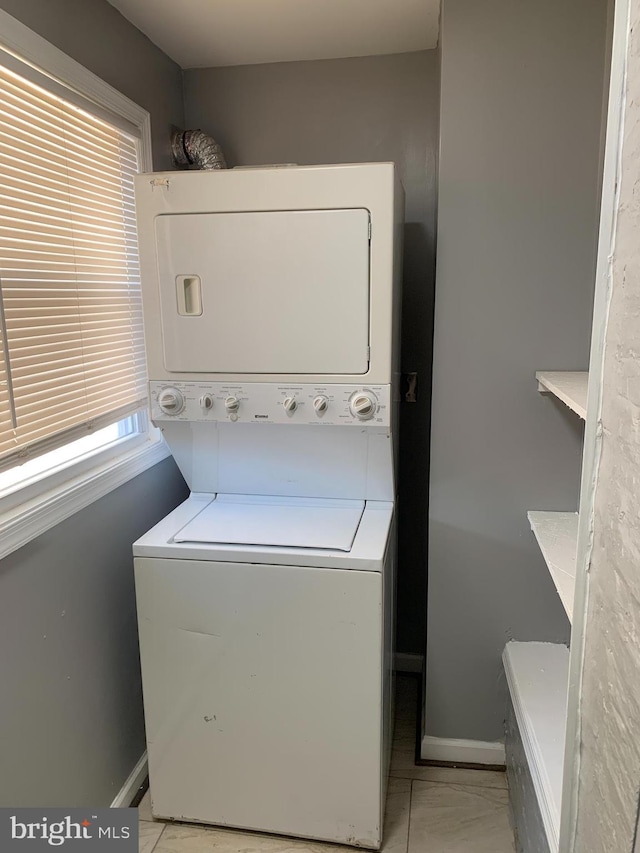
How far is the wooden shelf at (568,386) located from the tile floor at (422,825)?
4.05 feet

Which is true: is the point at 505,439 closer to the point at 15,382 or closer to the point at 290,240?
the point at 290,240

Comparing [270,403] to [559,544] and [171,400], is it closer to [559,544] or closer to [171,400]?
[171,400]

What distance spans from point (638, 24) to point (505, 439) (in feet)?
4.18

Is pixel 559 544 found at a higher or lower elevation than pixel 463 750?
higher

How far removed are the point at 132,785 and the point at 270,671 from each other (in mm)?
683

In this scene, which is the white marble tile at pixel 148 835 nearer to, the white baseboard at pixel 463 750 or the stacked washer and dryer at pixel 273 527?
the stacked washer and dryer at pixel 273 527

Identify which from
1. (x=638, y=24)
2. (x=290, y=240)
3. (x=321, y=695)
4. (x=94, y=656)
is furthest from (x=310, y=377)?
(x=638, y=24)

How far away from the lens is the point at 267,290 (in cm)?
164

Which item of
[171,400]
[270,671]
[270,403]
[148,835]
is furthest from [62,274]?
[148,835]

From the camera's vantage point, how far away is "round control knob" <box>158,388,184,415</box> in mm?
1738

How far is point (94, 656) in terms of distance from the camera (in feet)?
5.66

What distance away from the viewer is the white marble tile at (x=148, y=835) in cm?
175

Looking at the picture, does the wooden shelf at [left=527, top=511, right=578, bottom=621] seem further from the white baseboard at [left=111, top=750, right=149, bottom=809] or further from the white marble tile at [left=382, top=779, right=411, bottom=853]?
the white baseboard at [left=111, top=750, right=149, bottom=809]

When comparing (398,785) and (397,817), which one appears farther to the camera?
(398,785)
